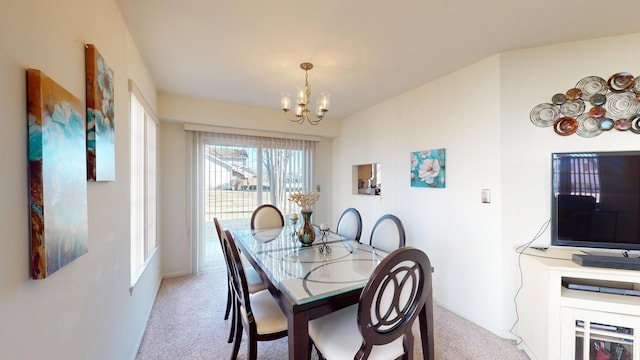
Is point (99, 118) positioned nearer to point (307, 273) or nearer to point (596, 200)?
point (307, 273)

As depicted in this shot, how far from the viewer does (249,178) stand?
13.4ft

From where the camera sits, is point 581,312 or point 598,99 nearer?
point 581,312

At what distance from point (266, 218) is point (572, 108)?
3.26 m

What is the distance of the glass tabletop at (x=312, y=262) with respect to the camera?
1406 millimetres

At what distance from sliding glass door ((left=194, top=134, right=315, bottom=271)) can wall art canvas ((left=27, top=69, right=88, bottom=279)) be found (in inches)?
111

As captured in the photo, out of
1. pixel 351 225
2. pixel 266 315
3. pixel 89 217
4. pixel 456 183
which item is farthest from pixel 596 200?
pixel 89 217

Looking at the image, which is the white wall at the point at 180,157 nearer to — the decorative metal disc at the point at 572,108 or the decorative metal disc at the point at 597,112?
the decorative metal disc at the point at 572,108

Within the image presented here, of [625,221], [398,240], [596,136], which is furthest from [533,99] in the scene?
[398,240]

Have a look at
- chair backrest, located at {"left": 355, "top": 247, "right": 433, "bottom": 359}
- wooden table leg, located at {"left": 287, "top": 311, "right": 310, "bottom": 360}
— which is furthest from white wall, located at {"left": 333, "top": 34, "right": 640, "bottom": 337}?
wooden table leg, located at {"left": 287, "top": 311, "right": 310, "bottom": 360}

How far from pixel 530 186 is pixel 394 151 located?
156 cm

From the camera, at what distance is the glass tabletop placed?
1.41m

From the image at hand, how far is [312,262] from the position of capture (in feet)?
6.00

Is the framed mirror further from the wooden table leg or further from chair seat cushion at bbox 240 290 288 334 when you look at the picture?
the wooden table leg

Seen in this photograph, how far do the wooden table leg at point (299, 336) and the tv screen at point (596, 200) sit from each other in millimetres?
2074
